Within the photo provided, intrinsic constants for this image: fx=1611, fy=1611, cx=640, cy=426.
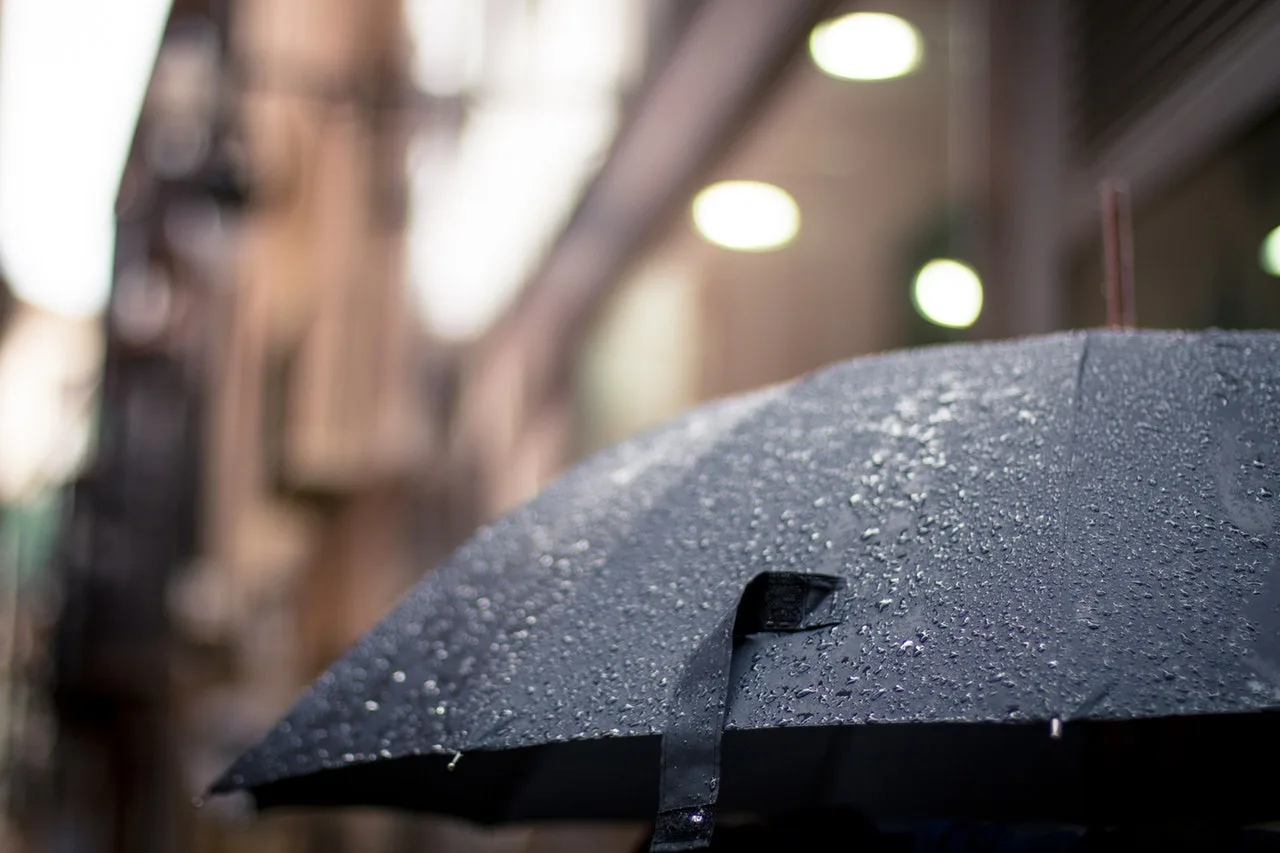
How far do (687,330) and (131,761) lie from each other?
34.7 ft

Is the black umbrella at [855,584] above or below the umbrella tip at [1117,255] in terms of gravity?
below

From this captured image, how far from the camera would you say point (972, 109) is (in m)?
4.72

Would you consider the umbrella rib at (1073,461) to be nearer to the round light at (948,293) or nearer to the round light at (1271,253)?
the round light at (1271,253)

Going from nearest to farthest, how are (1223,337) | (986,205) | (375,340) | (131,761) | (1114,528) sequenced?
(1114,528), (1223,337), (986,205), (375,340), (131,761)

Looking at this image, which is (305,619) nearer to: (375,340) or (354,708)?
(375,340)

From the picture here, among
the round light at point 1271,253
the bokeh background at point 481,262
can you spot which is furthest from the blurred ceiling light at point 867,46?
the round light at point 1271,253

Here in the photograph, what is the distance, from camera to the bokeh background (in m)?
4.34

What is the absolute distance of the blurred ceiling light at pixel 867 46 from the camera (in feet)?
16.4

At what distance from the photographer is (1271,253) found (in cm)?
339

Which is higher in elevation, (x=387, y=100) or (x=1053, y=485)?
(x=387, y=100)

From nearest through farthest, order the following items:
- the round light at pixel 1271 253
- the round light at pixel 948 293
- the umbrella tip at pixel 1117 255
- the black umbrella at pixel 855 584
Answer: the black umbrella at pixel 855 584
the umbrella tip at pixel 1117 255
the round light at pixel 1271 253
the round light at pixel 948 293

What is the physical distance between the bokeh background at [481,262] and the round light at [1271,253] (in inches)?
0.6

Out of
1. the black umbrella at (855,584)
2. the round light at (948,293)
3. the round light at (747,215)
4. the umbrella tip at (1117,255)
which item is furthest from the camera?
the round light at (747,215)

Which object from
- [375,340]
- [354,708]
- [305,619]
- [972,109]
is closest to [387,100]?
[375,340]
